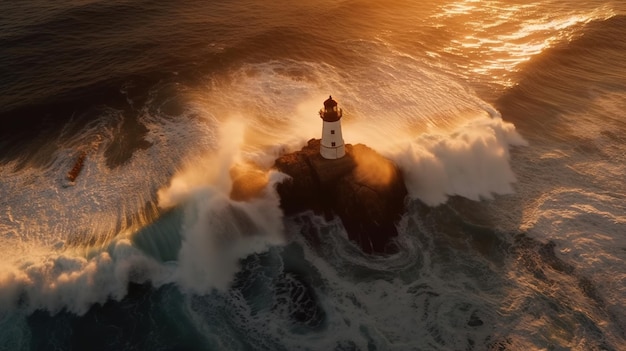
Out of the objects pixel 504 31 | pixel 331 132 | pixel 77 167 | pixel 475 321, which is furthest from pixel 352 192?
pixel 504 31

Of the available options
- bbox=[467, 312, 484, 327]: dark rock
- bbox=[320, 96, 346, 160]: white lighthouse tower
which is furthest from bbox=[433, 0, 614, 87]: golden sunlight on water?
bbox=[467, 312, 484, 327]: dark rock

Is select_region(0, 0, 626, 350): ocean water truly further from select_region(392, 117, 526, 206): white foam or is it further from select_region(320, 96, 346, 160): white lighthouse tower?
select_region(320, 96, 346, 160): white lighthouse tower

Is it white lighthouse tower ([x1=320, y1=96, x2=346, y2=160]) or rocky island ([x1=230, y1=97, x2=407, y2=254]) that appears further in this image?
rocky island ([x1=230, y1=97, x2=407, y2=254])

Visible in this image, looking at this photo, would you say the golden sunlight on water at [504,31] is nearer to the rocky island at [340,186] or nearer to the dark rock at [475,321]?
the rocky island at [340,186]

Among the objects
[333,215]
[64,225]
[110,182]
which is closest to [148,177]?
[110,182]

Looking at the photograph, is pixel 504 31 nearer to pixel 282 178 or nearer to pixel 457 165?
pixel 457 165

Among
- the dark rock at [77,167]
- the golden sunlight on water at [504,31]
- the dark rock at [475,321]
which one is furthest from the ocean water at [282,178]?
the dark rock at [77,167]
